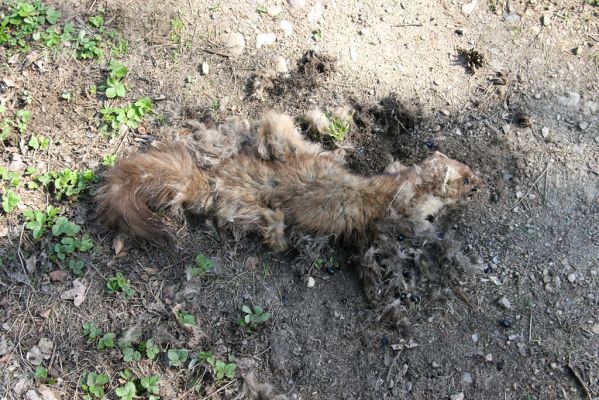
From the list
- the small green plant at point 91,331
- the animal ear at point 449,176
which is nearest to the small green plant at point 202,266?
the small green plant at point 91,331

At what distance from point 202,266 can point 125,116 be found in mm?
1477

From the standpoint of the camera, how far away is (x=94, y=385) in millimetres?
3564

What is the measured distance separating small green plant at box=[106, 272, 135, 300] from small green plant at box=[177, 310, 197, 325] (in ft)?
1.33

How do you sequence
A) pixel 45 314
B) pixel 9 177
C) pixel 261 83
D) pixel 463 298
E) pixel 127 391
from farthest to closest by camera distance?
pixel 261 83 < pixel 9 177 < pixel 463 298 < pixel 45 314 < pixel 127 391

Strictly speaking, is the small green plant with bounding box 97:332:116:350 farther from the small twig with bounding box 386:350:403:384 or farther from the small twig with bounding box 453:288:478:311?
the small twig with bounding box 453:288:478:311

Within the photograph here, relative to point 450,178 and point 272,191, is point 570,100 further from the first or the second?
point 272,191

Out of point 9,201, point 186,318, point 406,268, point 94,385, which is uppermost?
point 9,201

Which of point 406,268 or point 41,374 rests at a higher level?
point 406,268

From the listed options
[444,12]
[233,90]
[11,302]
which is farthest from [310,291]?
[444,12]

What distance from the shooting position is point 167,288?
3.88 m

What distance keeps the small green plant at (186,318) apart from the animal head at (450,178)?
6.90 feet

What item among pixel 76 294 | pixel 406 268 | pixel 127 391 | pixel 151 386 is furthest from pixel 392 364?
pixel 76 294

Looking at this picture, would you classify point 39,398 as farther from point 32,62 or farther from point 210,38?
point 210,38

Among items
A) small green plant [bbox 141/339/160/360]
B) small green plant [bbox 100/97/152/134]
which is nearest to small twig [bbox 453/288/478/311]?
small green plant [bbox 141/339/160/360]
